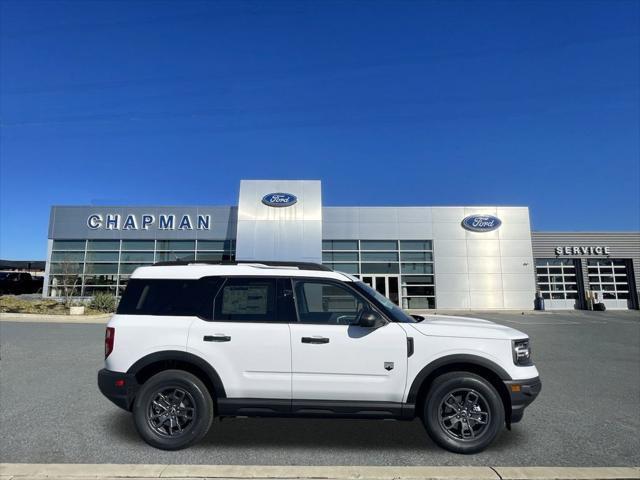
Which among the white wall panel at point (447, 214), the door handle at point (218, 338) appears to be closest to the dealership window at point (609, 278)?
the white wall panel at point (447, 214)

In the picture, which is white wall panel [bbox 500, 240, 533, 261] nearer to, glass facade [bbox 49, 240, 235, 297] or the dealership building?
the dealership building

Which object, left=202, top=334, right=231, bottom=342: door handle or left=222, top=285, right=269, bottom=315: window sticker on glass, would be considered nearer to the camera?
left=202, top=334, right=231, bottom=342: door handle

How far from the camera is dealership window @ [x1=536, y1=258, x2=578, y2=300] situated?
28859 mm

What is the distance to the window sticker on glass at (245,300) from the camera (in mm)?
4309

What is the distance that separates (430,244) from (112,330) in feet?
81.4

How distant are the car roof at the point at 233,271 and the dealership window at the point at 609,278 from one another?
31720 millimetres

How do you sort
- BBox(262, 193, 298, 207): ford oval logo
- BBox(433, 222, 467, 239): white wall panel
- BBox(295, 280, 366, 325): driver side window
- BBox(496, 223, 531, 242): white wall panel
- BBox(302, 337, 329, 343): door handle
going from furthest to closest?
BBox(496, 223, 531, 242): white wall panel
BBox(433, 222, 467, 239): white wall panel
BBox(262, 193, 298, 207): ford oval logo
BBox(295, 280, 366, 325): driver side window
BBox(302, 337, 329, 343): door handle

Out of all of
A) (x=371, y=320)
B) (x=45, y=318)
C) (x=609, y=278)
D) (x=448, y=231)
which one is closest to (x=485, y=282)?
(x=448, y=231)

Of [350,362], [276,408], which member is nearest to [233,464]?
[276,408]

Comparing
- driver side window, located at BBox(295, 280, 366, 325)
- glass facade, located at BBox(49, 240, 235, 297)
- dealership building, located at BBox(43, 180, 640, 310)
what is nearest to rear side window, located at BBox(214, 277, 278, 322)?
driver side window, located at BBox(295, 280, 366, 325)

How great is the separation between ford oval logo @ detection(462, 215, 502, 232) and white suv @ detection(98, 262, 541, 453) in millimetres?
→ 24168

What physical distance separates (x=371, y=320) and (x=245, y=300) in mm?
1411

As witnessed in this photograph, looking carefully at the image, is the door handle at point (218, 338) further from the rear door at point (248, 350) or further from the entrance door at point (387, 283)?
the entrance door at point (387, 283)

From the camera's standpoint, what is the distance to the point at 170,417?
Answer: 410 cm
